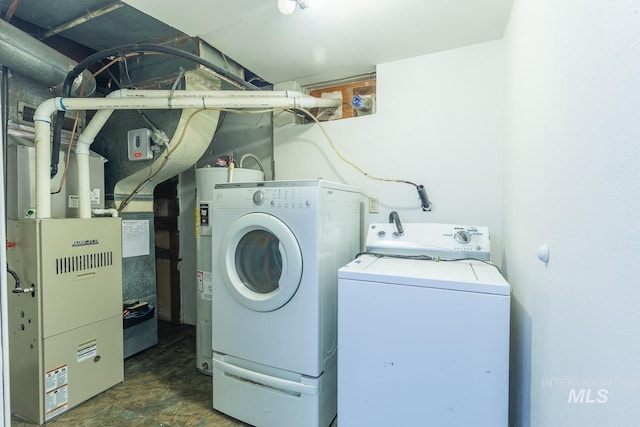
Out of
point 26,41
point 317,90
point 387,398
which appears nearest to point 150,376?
point 387,398

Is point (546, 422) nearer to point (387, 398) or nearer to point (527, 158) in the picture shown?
point (387, 398)

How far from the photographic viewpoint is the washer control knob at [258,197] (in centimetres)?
149

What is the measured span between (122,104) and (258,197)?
109 cm

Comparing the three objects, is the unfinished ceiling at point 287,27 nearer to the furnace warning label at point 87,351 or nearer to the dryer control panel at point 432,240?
the dryer control panel at point 432,240

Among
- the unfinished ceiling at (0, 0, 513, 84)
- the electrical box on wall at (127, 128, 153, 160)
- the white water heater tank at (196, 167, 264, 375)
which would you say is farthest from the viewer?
the electrical box on wall at (127, 128, 153, 160)

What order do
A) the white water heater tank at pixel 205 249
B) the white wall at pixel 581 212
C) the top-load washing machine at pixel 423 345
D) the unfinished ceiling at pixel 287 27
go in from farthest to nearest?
1. the white water heater tank at pixel 205 249
2. the unfinished ceiling at pixel 287 27
3. the top-load washing machine at pixel 423 345
4. the white wall at pixel 581 212

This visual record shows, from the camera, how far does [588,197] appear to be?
2.07 ft

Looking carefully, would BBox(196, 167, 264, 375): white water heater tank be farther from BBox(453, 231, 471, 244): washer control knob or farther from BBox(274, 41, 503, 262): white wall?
BBox(453, 231, 471, 244): washer control knob

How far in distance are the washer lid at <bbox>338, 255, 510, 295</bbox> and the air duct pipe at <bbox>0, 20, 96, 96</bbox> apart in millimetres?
2108

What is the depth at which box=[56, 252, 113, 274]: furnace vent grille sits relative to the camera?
1606 mm

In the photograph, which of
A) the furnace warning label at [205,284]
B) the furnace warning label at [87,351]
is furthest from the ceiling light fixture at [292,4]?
the furnace warning label at [87,351]

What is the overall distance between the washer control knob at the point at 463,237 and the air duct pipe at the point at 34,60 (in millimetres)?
2531

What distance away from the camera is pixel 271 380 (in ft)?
4.73

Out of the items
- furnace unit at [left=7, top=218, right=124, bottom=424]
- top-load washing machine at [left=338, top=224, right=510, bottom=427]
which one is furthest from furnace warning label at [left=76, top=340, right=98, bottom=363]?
top-load washing machine at [left=338, top=224, right=510, bottom=427]
